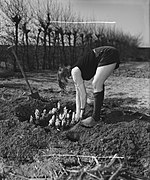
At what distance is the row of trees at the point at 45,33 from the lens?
3670 mm

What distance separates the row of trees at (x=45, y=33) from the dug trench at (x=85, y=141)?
1.38m

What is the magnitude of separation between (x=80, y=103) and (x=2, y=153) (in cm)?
91

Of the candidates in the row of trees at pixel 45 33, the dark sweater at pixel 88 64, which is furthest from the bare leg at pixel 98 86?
the row of trees at pixel 45 33

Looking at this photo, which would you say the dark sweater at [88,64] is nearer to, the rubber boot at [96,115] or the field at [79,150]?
the rubber boot at [96,115]

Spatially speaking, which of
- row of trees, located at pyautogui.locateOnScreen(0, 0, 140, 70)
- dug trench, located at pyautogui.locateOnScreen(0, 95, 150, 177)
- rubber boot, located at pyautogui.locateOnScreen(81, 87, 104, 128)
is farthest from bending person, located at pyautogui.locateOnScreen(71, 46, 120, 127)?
row of trees, located at pyautogui.locateOnScreen(0, 0, 140, 70)

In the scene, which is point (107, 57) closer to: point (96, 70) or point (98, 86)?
point (96, 70)

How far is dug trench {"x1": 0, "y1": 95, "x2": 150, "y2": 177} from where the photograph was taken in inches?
85.4

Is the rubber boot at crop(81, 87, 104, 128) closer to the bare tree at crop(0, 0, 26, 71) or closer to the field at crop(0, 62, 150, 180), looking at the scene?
the field at crop(0, 62, 150, 180)

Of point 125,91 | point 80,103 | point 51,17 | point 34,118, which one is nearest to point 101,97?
point 80,103

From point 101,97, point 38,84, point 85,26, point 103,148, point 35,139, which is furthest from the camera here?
point 38,84

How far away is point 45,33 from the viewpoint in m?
3.88

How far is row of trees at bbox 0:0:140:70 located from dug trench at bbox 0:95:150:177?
4.53 feet

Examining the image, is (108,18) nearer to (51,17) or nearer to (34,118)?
(51,17)

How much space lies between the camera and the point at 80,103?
113 inches
